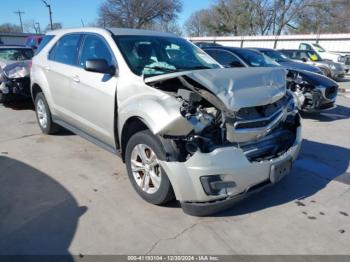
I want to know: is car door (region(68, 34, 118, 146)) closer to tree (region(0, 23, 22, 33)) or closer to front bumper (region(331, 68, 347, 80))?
front bumper (region(331, 68, 347, 80))

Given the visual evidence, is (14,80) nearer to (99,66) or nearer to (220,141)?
(99,66)

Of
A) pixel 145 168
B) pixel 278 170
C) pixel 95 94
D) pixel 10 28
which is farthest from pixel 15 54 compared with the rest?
pixel 10 28

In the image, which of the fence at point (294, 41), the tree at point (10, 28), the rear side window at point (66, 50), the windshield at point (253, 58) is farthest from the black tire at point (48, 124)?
the tree at point (10, 28)

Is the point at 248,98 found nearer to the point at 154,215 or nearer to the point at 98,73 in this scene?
the point at 154,215

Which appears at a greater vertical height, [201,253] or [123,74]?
[123,74]

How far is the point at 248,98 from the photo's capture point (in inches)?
111

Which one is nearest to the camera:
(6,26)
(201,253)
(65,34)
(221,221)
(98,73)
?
(201,253)

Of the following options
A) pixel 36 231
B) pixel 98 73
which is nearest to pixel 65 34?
pixel 98 73

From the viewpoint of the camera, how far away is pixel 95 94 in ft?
12.6

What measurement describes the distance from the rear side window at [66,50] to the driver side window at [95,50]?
0.20m

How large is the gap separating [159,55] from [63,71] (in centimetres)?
153

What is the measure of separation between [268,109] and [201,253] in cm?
154

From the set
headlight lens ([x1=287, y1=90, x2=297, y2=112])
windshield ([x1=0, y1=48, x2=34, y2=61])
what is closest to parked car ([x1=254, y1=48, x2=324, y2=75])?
headlight lens ([x1=287, y1=90, x2=297, y2=112])

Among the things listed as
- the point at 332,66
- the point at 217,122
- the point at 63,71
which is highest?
the point at 63,71
